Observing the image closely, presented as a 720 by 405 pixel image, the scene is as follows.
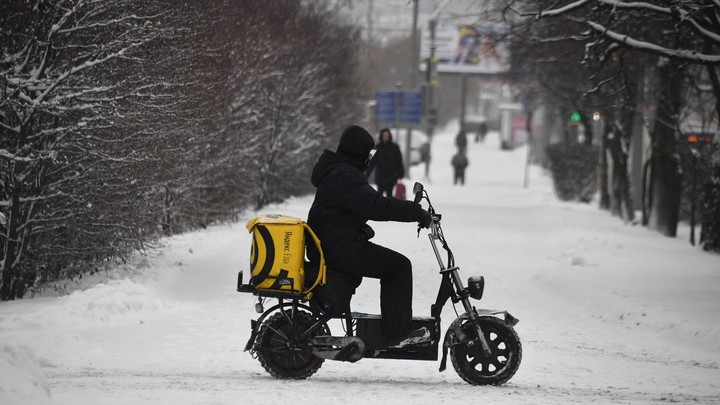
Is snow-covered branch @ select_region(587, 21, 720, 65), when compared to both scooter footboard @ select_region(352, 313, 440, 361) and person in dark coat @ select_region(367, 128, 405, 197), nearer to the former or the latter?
scooter footboard @ select_region(352, 313, 440, 361)

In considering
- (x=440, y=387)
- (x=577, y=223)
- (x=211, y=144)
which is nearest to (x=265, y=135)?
(x=211, y=144)

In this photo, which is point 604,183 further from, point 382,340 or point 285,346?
point 285,346

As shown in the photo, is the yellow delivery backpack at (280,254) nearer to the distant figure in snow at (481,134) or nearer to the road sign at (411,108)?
the road sign at (411,108)

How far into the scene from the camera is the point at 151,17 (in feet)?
42.5

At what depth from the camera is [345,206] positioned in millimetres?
7852

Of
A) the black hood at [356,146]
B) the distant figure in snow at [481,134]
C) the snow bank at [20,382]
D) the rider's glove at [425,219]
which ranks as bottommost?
the distant figure in snow at [481,134]

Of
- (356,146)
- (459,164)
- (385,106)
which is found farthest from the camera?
(385,106)

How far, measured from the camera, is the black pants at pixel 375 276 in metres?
7.88

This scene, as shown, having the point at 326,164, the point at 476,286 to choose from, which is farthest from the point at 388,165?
the point at 326,164

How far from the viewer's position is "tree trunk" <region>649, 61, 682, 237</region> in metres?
23.0

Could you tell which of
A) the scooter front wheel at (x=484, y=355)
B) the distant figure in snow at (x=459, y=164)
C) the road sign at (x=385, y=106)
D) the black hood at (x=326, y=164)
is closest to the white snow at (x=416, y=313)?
the scooter front wheel at (x=484, y=355)

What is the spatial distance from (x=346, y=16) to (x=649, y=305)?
24.4 meters

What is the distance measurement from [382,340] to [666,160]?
16.8 m

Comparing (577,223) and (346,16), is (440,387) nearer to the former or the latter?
(577,223)
